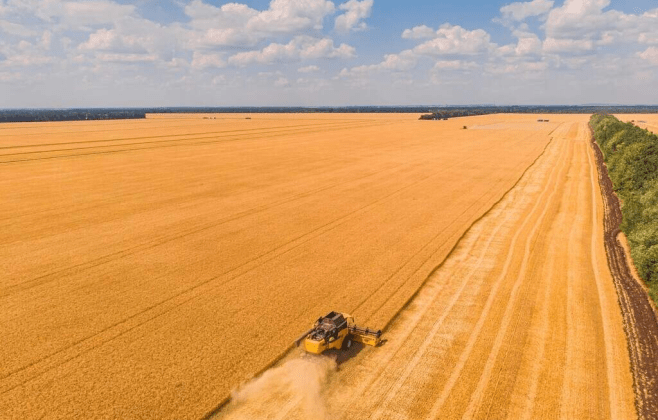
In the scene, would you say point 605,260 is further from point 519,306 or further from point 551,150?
point 551,150

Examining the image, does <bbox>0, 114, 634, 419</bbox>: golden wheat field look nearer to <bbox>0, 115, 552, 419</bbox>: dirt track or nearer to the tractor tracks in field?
<bbox>0, 115, 552, 419</bbox>: dirt track

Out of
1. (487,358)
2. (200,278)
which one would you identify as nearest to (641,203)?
(487,358)

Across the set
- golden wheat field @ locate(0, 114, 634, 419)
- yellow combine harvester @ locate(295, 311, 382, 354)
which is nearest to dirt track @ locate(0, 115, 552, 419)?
golden wheat field @ locate(0, 114, 634, 419)

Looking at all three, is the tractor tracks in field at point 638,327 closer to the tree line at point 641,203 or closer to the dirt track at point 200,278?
the tree line at point 641,203

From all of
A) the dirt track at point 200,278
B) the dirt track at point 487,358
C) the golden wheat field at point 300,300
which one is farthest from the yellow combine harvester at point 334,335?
the dirt track at point 200,278

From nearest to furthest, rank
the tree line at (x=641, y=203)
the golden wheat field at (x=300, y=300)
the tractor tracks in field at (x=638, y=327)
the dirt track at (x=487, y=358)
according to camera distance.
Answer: the dirt track at (x=487, y=358) < the golden wheat field at (x=300, y=300) < the tractor tracks in field at (x=638, y=327) < the tree line at (x=641, y=203)

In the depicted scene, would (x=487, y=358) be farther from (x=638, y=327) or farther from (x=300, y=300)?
(x=300, y=300)
